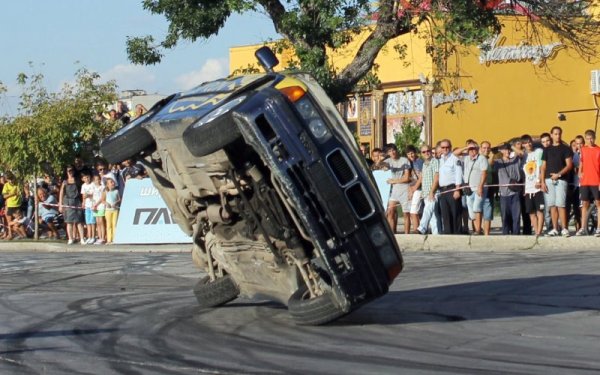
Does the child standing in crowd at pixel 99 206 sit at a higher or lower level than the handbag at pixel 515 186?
lower

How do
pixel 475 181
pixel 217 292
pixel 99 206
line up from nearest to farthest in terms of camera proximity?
pixel 217 292, pixel 475 181, pixel 99 206

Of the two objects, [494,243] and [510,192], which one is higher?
[510,192]

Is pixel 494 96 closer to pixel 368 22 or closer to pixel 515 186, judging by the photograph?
pixel 368 22

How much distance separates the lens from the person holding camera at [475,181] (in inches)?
793

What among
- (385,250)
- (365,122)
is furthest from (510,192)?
(365,122)

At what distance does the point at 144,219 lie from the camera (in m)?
23.8

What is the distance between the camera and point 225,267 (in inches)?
432

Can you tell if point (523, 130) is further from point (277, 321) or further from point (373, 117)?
point (277, 321)

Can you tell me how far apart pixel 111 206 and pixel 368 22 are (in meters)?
6.78

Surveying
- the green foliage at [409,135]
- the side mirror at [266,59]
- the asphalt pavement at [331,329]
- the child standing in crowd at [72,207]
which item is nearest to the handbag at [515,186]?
the asphalt pavement at [331,329]

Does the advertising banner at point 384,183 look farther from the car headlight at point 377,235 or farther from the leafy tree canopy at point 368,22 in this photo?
the car headlight at point 377,235

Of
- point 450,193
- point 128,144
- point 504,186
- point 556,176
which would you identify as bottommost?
point 450,193

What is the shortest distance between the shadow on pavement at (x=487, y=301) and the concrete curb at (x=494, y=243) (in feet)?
16.2

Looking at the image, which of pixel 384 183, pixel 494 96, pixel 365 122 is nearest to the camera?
pixel 384 183
